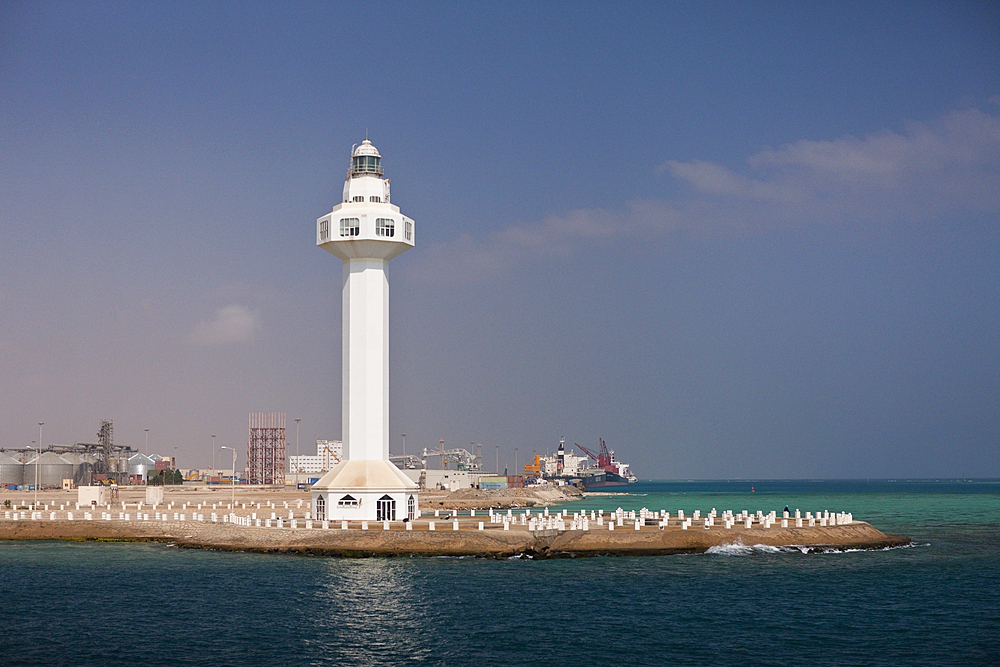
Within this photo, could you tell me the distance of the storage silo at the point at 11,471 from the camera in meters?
170

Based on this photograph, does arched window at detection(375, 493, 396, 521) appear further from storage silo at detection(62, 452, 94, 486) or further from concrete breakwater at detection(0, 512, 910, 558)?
storage silo at detection(62, 452, 94, 486)

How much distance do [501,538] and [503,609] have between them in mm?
19042

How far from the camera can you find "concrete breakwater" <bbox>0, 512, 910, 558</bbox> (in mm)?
64062

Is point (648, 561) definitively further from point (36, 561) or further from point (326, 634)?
point (36, 561)

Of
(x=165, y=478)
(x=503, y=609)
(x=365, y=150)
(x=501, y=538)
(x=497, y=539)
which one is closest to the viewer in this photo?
(x=503, y=609)

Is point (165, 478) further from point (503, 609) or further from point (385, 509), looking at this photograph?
point (503, 609)

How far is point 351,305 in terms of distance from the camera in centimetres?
7562

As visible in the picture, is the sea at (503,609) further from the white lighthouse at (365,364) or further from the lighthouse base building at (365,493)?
the white lighthouse at (365,364)

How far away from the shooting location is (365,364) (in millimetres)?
74875

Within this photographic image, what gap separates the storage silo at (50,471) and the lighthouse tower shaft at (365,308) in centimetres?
11324

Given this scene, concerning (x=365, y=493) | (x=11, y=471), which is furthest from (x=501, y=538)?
(x=11, y=471)

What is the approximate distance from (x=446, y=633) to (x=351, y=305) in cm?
3850

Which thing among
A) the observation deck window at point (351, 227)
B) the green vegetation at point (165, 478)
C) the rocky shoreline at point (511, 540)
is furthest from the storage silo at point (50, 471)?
the observation deck window at point (351, 227)

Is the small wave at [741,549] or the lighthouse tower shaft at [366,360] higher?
the lighthouse tower shaft at [366,360]
